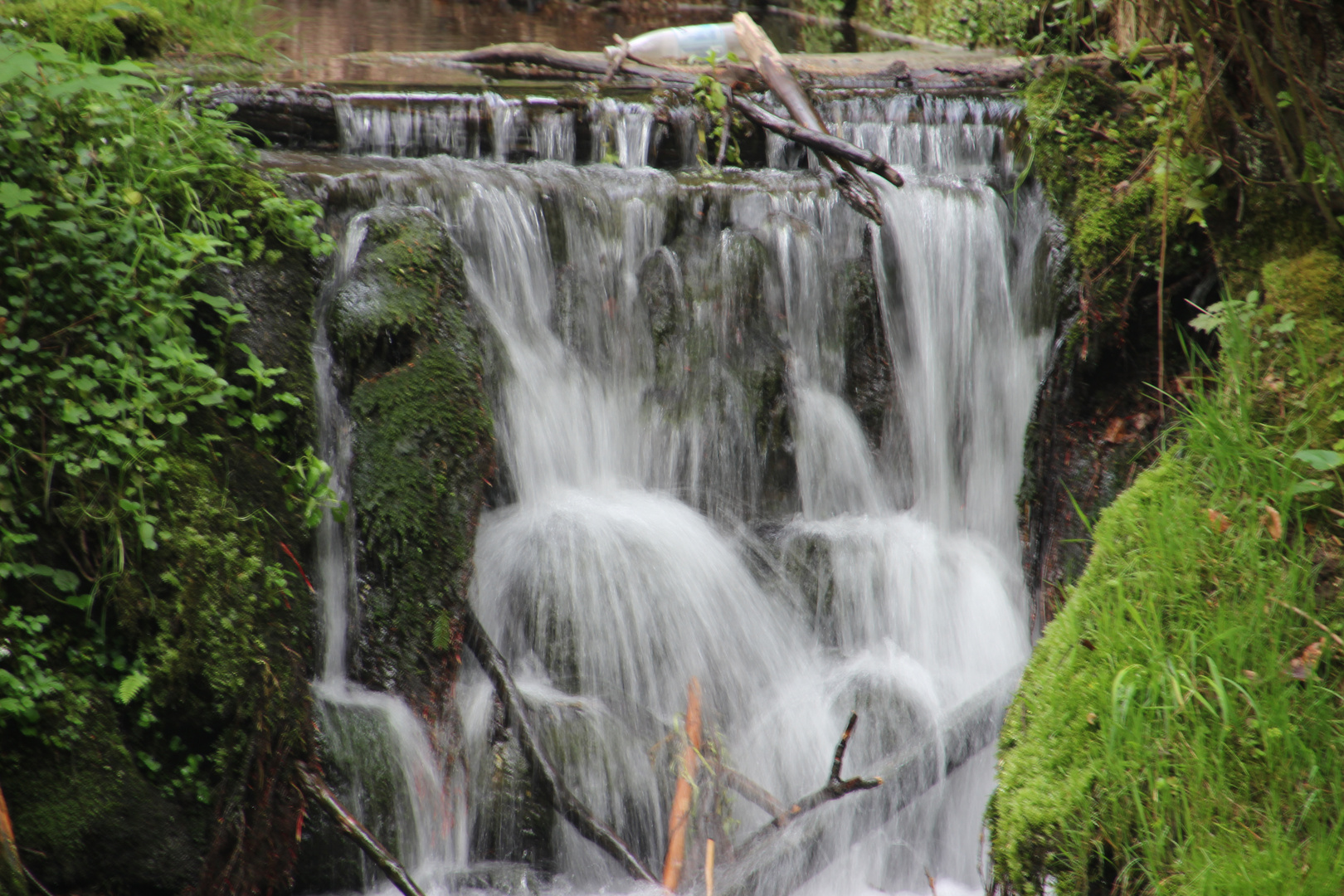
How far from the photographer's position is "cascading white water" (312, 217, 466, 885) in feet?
10.9

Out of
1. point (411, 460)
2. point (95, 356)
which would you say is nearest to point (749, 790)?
point (411, 460)

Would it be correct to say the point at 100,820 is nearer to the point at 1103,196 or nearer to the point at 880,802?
the point at 880,802

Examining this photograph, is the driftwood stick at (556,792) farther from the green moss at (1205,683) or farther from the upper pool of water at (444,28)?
the upper pool of water at (444,28)

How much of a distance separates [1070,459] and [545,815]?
117 inches

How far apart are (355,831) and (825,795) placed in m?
1.47

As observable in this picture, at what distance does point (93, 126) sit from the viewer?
10.6ft

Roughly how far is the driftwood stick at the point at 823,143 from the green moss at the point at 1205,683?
2.05m

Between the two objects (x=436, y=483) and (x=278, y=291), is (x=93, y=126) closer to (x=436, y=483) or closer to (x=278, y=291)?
(x=278, y=291)

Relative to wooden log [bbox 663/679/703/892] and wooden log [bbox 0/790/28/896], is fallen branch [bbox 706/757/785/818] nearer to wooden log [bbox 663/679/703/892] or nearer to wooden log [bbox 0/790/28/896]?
wooden log [bbox 663/679/703/892]

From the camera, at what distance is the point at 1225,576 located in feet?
9.26

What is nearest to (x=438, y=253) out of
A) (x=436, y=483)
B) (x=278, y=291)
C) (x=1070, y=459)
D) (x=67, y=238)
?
(x=278, y=291)

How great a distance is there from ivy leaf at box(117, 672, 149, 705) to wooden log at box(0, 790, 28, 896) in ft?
1.23

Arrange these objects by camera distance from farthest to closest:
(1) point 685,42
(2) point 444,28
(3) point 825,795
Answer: (2) point 444,28
(1) point 685,42
(3) point 825,795

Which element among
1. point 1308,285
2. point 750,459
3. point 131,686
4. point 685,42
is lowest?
point 131,686
